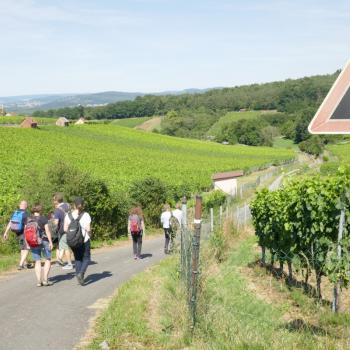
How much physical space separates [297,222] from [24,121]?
3110 inches

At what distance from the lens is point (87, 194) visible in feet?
65.6

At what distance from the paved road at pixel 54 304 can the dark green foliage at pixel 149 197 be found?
1164 centimetres

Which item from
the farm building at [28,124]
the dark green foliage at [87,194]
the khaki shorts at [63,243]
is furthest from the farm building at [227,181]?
the farm building at [28,124]

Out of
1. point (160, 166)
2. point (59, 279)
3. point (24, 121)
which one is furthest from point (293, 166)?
point (59, 279)

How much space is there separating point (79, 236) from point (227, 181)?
34.9 m

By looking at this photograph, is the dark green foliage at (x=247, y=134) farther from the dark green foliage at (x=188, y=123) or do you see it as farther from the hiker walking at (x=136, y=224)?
the hiker walking at (x=136, y=224)

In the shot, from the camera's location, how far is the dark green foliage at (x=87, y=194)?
18016mm

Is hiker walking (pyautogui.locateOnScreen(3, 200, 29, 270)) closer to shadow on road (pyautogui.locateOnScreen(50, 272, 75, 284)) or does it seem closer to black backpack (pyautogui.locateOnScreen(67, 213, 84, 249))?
shadow on road (pyautogui.locateOnScreen(50, 272, 75, 284))

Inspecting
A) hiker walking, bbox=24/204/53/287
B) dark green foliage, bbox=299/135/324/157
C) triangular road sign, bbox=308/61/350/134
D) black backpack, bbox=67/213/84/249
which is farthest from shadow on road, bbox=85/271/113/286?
dark green foliage, bbox=299/135/324/157

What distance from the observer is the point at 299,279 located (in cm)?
1251

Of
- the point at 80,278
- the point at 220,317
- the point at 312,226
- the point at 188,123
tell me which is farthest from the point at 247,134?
the point at 220,317

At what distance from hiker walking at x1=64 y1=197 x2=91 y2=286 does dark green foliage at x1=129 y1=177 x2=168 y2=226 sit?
14842 mm

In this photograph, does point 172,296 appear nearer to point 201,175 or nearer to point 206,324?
point 206,324

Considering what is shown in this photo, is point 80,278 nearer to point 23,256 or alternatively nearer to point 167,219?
point 23,256
